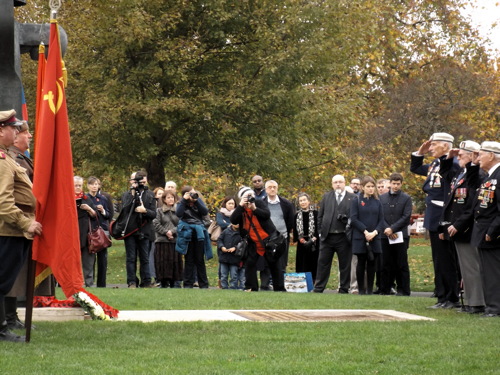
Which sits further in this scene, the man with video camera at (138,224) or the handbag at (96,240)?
the man with video camera at (138,224)

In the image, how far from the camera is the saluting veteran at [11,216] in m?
8.91

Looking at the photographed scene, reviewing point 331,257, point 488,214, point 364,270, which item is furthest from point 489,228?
point 331,257

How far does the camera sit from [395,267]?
17531 millimetres

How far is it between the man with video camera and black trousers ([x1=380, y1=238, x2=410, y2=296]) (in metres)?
4.44

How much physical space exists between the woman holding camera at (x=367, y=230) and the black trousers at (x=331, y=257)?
409 mm

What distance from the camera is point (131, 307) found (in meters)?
13.0

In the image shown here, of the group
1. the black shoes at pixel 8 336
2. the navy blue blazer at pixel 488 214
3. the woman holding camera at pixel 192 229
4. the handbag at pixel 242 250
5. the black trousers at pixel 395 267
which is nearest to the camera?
the black shoes at pixel 8 336

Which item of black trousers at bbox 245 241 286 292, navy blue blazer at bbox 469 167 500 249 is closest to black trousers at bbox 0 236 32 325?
navy blue blazer at bbox 469 167 500 249

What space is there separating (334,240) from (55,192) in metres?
8.62

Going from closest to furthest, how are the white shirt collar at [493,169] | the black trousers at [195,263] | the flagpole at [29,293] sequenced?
the flagpole at [29,293] → the white shirt collar at [493,169] → the black trousers at [195,263]

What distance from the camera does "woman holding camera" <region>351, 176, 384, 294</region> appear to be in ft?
55.7

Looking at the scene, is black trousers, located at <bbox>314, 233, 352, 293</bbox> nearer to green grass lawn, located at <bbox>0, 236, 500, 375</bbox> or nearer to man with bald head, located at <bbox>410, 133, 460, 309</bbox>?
man with bald head, located at <bbox>410, 133, 460, 309</bbox>

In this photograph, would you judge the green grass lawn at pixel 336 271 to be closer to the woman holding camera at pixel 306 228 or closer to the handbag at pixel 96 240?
the woman holding camera at pixel 306 228

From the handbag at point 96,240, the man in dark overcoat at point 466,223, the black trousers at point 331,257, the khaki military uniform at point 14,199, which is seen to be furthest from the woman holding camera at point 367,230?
the khaki military uniform at point 14,199
